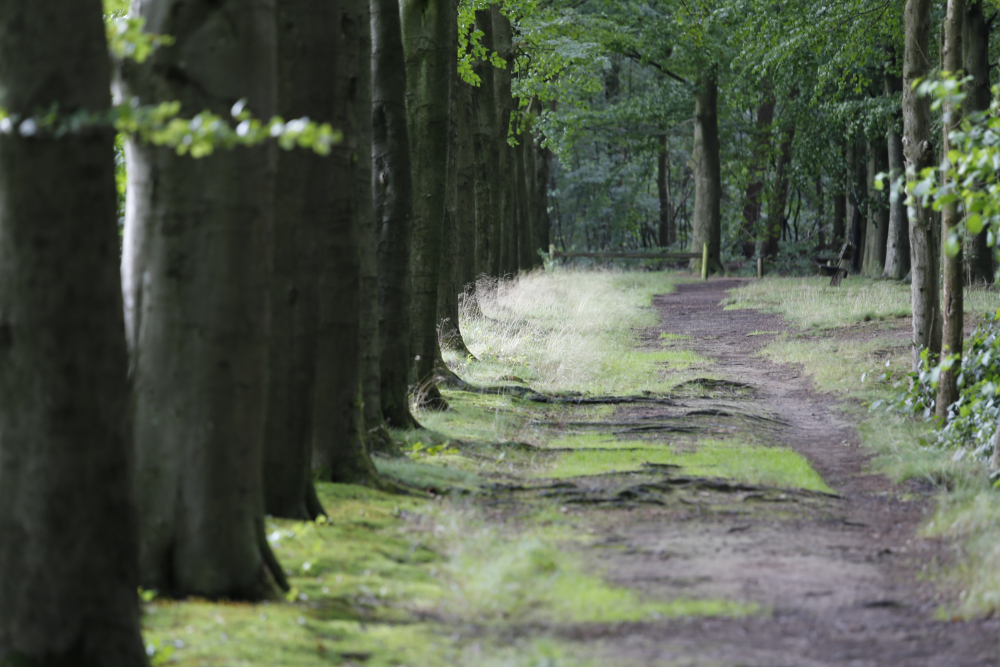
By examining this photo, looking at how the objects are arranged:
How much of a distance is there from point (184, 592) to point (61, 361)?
1.47m

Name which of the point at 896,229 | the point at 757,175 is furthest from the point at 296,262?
the point at 757,175

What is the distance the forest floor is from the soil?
0.02 meters

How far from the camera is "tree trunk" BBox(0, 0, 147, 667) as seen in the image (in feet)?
11.0

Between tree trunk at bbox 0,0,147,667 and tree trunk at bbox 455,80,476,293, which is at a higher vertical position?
tree trunk at bbox 455,80,476,293

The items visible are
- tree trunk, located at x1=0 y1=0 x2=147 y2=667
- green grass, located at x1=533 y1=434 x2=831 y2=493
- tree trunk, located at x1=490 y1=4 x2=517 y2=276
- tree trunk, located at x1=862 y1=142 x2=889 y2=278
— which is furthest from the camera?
tree trunk, located at x1=862 y1=142 x2=889 y2=278

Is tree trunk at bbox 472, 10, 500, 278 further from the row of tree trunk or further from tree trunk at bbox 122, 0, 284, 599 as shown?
tree trunk at bbox 122, 0, 284, 599

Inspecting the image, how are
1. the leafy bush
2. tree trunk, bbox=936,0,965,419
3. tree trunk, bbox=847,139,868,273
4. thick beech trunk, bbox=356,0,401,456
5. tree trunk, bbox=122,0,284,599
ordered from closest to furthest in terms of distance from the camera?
tree trunk, bbox=122,0,284,599 → thick beech trunk, bbox=356,0,401,456 → the leafy bush → tree trunk, bbox=936,0,965,419 → tree trunk, bbox=847,139,868,273

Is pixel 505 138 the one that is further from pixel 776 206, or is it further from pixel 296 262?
pixel 776 206

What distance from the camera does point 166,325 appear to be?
4.41 meters

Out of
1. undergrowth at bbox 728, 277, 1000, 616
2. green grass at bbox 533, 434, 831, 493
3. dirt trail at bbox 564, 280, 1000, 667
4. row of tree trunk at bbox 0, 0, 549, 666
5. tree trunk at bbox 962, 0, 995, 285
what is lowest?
dirt trail at bbox 564, 280, 1000, 667

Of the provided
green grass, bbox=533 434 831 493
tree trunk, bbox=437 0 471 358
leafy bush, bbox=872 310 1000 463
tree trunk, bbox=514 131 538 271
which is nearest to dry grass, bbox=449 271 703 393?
tree trunk, bbox=437 0 471 358

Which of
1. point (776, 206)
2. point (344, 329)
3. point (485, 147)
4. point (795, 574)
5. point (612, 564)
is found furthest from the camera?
point (776, 206)

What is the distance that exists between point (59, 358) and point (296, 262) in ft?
8.74

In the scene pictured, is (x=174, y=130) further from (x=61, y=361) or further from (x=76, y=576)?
(x=76, y=576)
